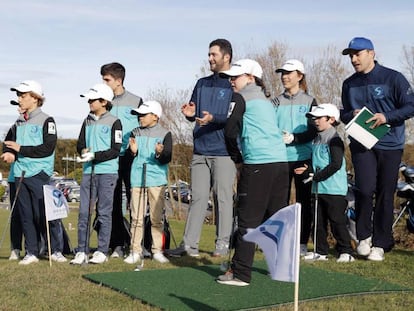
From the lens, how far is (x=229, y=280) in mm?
6426

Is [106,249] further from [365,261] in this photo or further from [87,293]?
[365,261]

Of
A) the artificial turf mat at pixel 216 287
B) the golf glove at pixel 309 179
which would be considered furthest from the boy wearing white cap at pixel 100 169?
the golf glove at pixel 309 179

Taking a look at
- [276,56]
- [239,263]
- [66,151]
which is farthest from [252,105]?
[66,151]

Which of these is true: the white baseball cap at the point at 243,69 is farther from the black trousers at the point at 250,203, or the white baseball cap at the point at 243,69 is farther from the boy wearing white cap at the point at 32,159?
the boy wearing white cap at the point at 32,159

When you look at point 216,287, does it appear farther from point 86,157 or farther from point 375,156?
point 375,156

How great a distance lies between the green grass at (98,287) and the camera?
5.62m

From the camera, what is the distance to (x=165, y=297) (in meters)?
5.83

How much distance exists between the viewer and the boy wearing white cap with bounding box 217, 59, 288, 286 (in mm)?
6355

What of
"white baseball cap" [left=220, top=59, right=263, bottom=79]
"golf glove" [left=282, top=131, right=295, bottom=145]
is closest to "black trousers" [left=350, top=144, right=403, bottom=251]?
"golf glove" [left=282, top=131, right=295, bottom=145]

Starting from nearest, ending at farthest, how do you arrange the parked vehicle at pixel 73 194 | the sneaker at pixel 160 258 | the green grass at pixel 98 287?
the green grass at pixel 98 287 < the sneaker at pixel 160 258 < the parked vehicle at pixel 73 194

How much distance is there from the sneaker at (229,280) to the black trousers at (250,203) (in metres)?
0.04

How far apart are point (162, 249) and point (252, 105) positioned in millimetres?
2850

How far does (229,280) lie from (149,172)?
2372mm

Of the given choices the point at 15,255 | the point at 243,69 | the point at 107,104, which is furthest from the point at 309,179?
the point at 15,255
